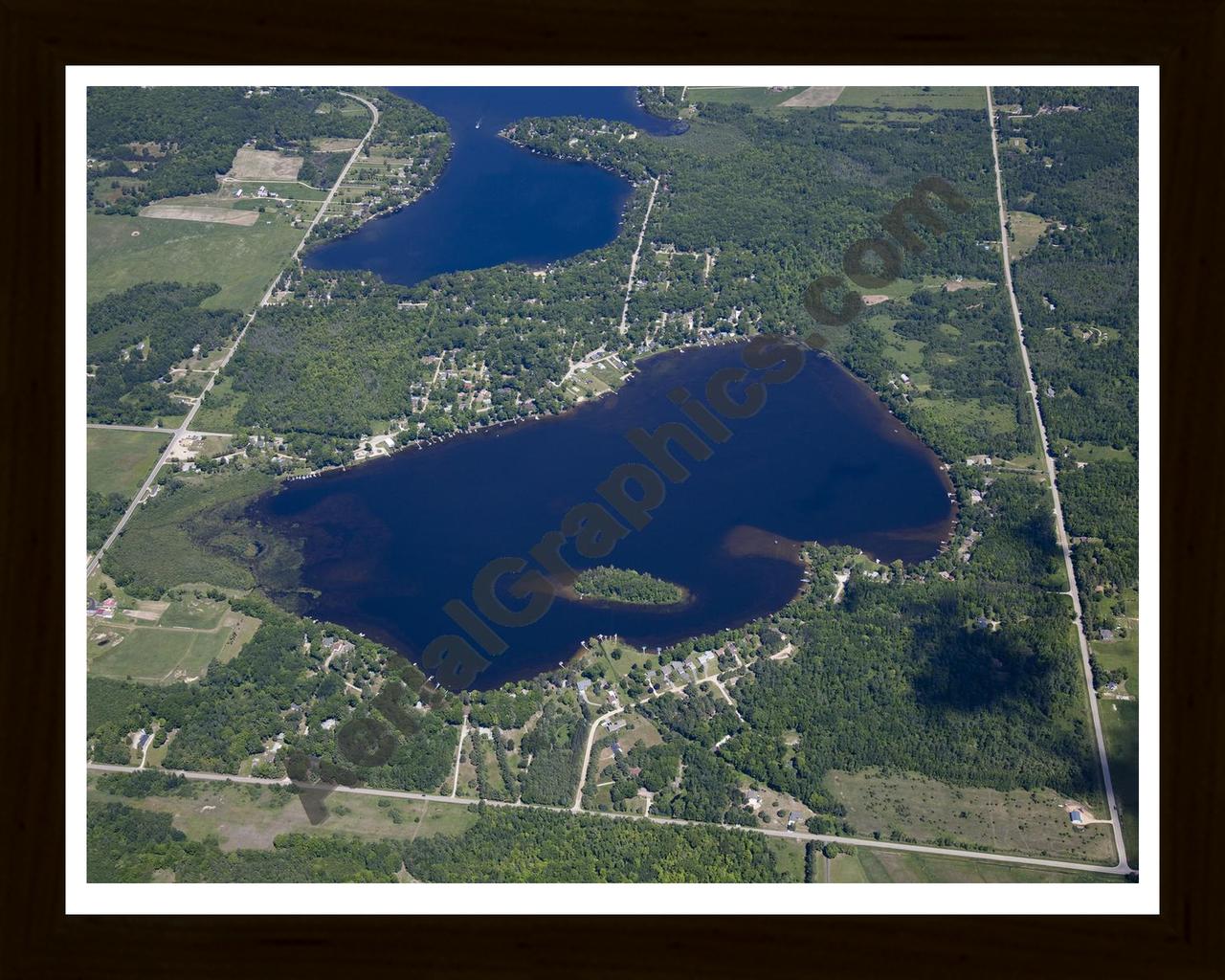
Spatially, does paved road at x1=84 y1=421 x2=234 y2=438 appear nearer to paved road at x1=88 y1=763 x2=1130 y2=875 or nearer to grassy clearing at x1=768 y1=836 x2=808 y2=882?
paved road at x1=88 y1=763 x2=1130 y2=875

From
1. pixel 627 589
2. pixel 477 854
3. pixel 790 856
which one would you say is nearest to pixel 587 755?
pixel 477 854

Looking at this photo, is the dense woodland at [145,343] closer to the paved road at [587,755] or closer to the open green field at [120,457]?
the open green field at [120,457]

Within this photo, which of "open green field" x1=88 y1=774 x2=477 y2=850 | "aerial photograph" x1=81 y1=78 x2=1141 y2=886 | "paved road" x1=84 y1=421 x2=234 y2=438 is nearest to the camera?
"open green field" x1=88 y1=774 x2=477 y2=850

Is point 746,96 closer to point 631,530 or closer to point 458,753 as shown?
point 631,530

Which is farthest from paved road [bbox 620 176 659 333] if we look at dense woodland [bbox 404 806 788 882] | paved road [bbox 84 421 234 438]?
dense woodland [bbox 404 806 788 882]

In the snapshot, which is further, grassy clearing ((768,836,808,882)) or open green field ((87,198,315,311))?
open green field ((87,198,315,311))

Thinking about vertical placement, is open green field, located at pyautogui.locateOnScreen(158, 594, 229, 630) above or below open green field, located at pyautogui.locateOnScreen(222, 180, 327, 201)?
below
